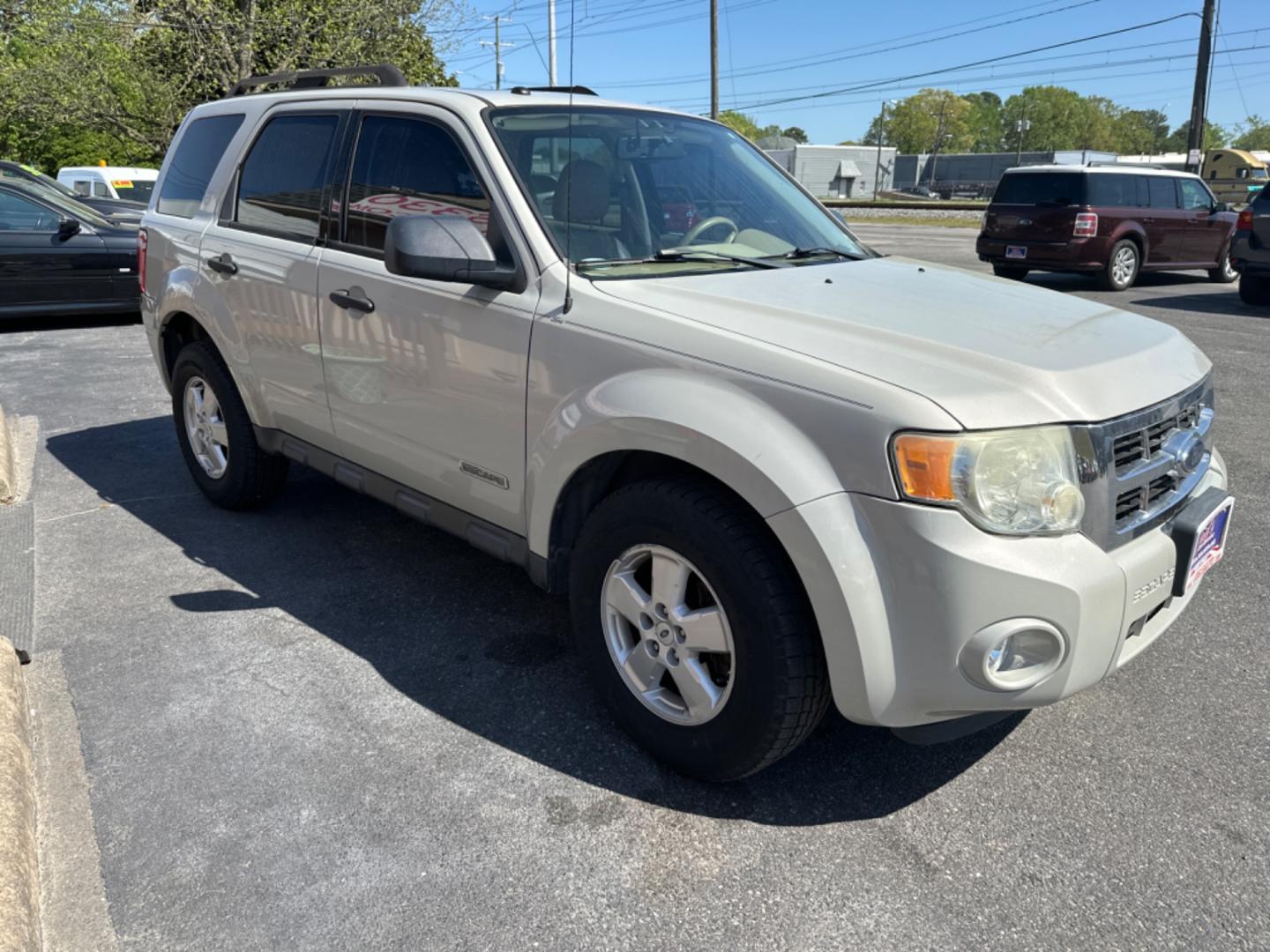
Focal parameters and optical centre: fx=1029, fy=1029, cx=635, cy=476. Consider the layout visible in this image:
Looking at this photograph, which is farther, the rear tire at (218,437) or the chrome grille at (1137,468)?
the rear tire at (218,437)

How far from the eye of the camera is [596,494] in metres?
3.00

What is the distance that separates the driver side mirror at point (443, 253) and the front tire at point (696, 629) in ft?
2.58

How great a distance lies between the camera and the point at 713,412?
251 centimetres

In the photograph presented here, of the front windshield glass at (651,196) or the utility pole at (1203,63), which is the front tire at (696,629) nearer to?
the front windshield glass at (651,196)

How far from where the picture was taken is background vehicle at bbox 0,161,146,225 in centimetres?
1067

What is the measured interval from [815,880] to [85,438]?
18.3 feet

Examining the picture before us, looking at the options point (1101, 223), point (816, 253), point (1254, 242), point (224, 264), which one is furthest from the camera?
point (1101, 223)

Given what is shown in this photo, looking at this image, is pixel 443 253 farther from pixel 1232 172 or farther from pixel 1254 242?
pixel 1232 172

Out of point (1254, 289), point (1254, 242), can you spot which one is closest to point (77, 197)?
point (1254, 242)

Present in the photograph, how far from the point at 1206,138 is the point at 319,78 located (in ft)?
466

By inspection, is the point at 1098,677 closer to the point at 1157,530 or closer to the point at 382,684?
the point at 1157,530

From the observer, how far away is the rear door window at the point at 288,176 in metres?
3.96

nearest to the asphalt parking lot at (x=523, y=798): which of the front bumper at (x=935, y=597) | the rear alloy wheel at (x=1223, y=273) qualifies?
the front bumper at (x=935, y=597)

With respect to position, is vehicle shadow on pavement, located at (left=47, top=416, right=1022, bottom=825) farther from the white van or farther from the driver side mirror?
the white van
